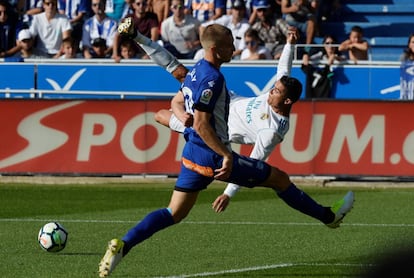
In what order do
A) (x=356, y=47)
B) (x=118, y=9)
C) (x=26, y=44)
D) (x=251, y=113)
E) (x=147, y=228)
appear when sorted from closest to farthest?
(x=147, y=228) < (x=251, y=113) < (x=356, y=47) < (x=26, y=44) < (x=118, y=9)

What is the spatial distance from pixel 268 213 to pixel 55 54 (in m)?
8.78

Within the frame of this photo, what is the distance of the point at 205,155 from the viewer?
22.9 feet

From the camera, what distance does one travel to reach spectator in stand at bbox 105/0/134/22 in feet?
69.9

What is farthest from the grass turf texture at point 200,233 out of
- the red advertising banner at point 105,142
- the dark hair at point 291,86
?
the dark hair at point 291,86

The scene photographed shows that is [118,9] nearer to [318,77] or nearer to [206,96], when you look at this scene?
[318,77]

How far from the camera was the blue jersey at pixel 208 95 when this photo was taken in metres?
6.73

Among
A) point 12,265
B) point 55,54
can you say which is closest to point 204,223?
point 12,265

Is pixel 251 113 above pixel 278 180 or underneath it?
underneath

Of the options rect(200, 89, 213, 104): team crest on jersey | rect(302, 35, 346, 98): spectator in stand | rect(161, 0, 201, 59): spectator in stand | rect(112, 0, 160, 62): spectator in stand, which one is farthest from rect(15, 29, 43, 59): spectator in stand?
rect(200, 89, 213, 104): team crest on jersey

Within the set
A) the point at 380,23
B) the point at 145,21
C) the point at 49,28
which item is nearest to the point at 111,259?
the point at 145,21

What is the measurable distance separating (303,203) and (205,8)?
13355 mm

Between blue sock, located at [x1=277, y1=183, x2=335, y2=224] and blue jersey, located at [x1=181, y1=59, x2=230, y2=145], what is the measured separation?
0.78 m

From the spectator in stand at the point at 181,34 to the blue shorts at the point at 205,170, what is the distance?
1250 centimetres

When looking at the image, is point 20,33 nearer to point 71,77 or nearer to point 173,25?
point 71,77
